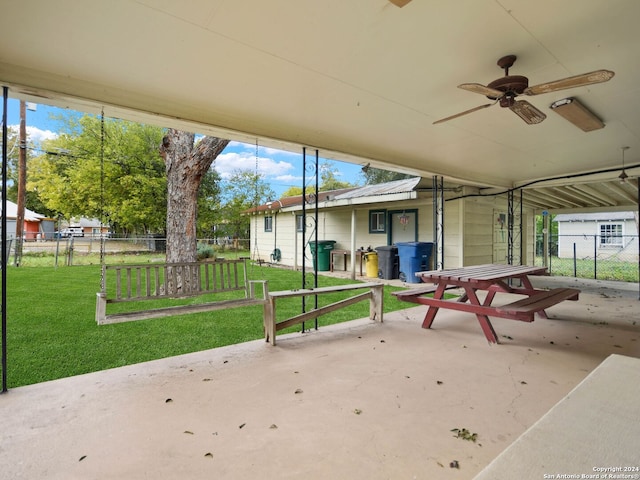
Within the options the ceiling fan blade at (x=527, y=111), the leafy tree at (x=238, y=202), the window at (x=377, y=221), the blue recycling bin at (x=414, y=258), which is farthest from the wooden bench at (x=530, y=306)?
the leafy tree at (x=238, y=202)

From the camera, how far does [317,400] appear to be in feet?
7.84

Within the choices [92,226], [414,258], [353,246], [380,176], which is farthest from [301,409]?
[380,176]

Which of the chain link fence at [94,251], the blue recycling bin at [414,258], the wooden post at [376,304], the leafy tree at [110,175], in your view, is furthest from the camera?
the leafy tree at [110,175]

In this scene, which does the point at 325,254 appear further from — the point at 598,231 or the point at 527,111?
the point at 598,231

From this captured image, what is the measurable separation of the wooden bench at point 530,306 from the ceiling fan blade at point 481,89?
199 cm

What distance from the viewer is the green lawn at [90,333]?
3.13 metres

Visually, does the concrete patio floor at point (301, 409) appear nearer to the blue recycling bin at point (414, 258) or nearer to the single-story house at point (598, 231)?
the blue recycling bin at point (414, 258)

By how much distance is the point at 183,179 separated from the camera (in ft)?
20.4

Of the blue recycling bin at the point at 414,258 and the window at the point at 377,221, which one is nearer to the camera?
the blue recycling bin at the point at 414,258

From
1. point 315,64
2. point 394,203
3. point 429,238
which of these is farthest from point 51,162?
point 315,64

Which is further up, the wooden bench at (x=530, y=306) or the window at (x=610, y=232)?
the window at (x=610, y=232)

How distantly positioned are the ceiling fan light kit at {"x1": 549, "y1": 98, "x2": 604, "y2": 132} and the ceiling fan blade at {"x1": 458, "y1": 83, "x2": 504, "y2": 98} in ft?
3.86

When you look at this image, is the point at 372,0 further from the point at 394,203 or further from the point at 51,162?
the point at 51,162

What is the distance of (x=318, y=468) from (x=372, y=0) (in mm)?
2435
